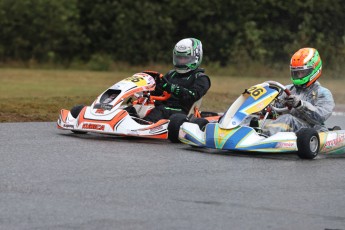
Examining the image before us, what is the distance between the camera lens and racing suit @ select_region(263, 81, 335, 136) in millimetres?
10312

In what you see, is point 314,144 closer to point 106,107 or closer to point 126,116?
point 126,116

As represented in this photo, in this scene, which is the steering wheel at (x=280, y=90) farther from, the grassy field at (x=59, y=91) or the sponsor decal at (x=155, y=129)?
the grassy field at (x=59, y=91)

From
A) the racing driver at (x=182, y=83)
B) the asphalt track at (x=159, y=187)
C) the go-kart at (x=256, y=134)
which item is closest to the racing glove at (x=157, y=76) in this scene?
the racing driver at (x=182, y=83)

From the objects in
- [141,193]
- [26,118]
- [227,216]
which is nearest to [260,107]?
[141,193]

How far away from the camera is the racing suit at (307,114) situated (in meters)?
10.3

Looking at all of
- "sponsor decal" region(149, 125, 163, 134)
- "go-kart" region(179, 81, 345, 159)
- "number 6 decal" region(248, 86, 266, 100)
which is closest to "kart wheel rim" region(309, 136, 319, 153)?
"go-kart" region(179, 81, 345, 159)

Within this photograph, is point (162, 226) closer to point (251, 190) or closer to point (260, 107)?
point (251, 190)

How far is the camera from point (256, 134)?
9.86 metres

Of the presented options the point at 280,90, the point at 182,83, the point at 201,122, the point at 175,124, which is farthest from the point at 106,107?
the point at 280,90

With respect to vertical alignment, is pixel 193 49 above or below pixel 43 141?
above

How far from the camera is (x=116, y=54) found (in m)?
36.4

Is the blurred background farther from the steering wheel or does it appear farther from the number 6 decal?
the number 6 decal

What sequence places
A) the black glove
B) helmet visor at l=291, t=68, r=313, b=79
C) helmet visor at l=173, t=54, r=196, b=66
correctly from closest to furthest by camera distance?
helmet visor at l=291, t=68, r=313, b=79 < the black glove < helmet visor at l=173, t=54, r=196, b=66

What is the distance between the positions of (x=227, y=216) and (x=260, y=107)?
12.2 feet
